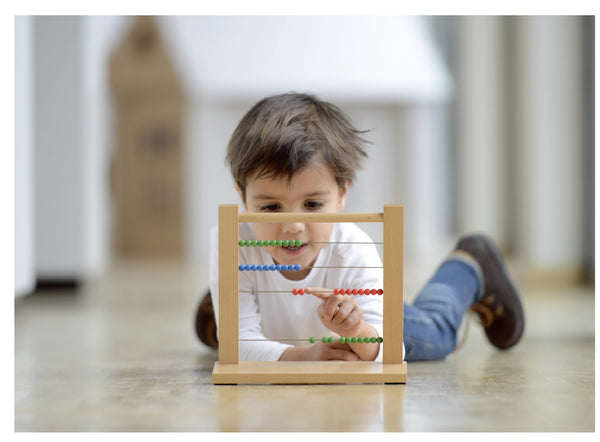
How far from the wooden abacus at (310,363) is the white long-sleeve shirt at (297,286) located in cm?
8

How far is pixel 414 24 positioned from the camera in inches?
199

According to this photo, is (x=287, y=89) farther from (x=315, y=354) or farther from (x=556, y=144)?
(x=315, y=354)

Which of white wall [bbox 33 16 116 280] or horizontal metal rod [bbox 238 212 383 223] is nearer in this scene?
horizontal metal rod [bbox 238 212 383 223]

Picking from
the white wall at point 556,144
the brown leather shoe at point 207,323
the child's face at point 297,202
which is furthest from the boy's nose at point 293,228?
the white wall at point 556,144

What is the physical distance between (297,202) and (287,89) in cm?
156

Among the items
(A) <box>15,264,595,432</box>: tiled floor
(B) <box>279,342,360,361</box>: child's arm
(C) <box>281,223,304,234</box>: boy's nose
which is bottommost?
(A) <box>15,264,595,432</box>: tiled floor

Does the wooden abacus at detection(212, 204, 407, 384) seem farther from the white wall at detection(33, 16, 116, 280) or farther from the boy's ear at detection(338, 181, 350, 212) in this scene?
the white wall at detection(33, 16, 116, 280)

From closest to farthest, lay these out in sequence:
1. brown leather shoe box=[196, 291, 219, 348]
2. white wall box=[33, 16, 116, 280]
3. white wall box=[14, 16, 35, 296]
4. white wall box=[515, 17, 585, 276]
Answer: brown leather shoe box=[196, 291, 219, 348] < white wall box=[14, 16, 35, 296] < white wall box=[33, 16, 116, 280] < white wall box=[515, 17, 585, 276]

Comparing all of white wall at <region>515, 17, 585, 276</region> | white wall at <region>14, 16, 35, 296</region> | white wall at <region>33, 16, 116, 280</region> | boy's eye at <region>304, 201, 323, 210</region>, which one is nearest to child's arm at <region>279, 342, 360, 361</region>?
boy's eye at <region>304, 201, 323, 210</region>

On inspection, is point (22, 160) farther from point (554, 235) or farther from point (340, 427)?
point (554, 235)

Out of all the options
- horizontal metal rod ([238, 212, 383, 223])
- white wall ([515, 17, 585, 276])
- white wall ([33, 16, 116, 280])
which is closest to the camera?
horizontal metal rod ([238, 212, 383, 223])

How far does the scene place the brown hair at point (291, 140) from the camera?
3.64 ft

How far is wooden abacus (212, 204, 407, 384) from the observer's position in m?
1.04

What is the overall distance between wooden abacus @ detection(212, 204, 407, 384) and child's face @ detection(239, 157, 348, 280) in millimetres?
94
